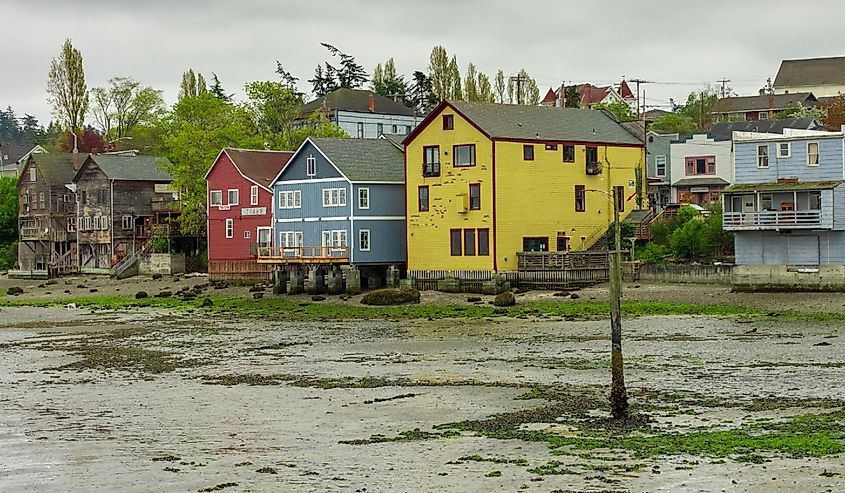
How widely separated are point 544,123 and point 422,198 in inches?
321

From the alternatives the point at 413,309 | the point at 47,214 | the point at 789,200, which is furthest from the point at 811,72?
the point at 413,309

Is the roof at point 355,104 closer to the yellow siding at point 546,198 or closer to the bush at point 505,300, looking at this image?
the yellow siding at point 546,198

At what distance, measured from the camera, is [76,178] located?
106 meters

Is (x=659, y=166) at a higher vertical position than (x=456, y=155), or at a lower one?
higher

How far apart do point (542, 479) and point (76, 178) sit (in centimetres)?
9127

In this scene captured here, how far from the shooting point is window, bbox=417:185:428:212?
236 ft

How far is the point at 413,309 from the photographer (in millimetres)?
61688

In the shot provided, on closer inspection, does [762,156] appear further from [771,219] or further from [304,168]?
[304,168]

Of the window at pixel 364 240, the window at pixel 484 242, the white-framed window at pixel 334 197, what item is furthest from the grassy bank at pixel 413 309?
the white-framed window at pixel 334 197

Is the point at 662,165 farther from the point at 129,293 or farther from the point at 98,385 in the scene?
the point at 98,385

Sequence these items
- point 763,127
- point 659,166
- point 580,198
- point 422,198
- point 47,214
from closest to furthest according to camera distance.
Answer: point 580,198, point 422,198, point 659,166, point 763,127, point 47,214

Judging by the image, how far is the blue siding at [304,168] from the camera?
75.5m

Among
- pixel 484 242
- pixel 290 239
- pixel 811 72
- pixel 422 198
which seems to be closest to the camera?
pixel 484 242

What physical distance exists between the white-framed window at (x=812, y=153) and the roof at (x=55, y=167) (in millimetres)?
68141
